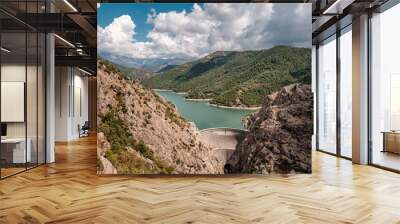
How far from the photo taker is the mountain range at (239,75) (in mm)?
6172

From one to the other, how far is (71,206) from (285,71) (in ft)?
12.9

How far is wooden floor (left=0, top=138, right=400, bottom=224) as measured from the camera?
12.4ft

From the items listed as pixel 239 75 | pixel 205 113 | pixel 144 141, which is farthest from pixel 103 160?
pixel 239 75

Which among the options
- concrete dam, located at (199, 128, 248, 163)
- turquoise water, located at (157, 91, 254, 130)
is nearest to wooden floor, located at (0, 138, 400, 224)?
concrete dam, located at (199, 128, 248, 163)

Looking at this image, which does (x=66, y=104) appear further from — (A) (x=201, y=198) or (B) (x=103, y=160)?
(A) (x=201, y=198)

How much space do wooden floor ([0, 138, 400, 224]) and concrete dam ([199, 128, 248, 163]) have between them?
1.67 ft

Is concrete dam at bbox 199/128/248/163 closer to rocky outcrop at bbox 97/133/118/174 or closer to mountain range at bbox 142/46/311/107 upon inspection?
mountain range at bbox 142/46/311/107

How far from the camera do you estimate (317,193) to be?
4926 millimetres

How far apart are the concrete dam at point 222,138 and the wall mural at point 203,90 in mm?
16

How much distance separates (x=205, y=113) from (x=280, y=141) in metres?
1.31

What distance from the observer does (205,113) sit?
6.11 meters

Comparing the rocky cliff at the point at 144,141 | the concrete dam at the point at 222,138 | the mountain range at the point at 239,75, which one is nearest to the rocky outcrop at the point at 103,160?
the rocky cliff at the point at 144,141

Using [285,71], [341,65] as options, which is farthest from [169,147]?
[341,65]

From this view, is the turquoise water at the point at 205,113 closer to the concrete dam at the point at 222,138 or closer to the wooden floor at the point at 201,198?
the concrete dam at the point at 222,138
